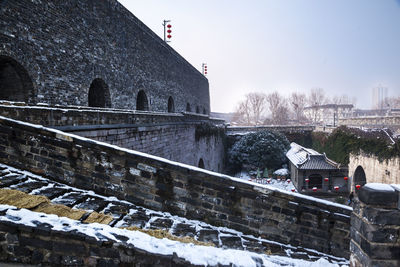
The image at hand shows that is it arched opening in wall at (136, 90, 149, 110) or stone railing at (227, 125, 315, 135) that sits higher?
arched opening in wall at (136, 90, 149, 110)

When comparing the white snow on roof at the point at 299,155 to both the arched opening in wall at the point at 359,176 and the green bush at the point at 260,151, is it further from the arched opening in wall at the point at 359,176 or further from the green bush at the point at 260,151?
the arched opening in wall at the point at 359,176

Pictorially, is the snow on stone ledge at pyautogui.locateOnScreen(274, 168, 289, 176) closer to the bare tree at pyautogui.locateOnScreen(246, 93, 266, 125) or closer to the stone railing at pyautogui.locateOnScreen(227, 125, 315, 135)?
the stone railing at pyautogui.locateOnScreen(227, 125, 315, 135)

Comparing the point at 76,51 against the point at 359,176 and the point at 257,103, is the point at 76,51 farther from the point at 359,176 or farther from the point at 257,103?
the point at 257,103

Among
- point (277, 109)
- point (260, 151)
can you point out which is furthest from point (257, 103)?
point (260, 151)

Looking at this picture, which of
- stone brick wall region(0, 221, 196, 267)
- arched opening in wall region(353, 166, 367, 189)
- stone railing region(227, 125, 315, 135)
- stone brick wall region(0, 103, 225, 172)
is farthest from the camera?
stone railing region(227, 125, 315, 135)

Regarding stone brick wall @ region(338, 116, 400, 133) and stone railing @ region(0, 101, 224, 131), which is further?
stone brick wall @ region(338, 116, 400, 133)

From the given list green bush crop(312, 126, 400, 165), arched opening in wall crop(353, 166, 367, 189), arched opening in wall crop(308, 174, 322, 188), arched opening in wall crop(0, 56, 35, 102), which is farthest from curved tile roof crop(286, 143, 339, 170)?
arched opening in wall crop(0, 56, 35, 102)

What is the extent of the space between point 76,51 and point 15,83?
2264 mm

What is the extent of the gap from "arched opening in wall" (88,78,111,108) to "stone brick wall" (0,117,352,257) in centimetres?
594

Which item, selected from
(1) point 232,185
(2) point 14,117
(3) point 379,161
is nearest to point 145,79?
(2) point 14,117

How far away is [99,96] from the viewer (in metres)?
9.47

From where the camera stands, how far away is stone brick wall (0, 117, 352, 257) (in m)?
3.46

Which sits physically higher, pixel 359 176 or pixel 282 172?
pixel 359 176

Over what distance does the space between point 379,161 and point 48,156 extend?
1579 cm
